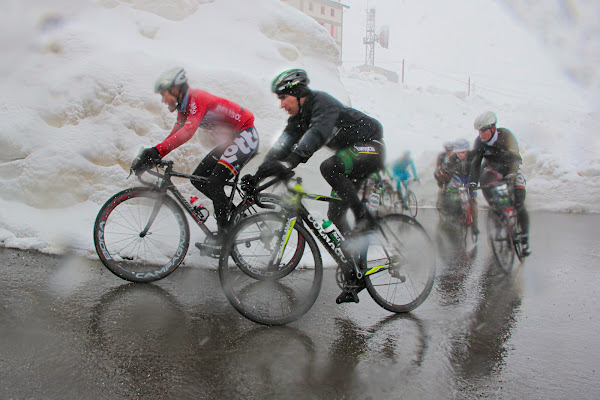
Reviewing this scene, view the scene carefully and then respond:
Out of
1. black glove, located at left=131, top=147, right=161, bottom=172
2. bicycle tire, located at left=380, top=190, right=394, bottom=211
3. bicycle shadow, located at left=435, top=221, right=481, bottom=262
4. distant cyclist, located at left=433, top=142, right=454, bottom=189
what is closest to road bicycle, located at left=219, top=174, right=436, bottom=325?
black glove, located at left=131, top=147, right=161, bottom=172

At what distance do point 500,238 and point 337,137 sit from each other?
126 inches

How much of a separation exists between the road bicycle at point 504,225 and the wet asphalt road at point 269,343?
3.73 feet

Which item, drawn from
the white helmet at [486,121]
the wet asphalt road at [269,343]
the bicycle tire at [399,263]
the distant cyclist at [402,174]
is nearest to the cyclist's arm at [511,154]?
the white helmet at [486,121]

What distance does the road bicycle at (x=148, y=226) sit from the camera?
422cm

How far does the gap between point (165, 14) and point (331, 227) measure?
28.4 feet

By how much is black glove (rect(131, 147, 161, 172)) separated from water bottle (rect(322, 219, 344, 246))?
170 centimetres

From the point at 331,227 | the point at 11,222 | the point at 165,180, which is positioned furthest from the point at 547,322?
the point at 11,222

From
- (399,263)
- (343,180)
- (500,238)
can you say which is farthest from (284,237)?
(500,238)

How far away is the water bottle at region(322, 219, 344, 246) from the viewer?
3814 millimetres

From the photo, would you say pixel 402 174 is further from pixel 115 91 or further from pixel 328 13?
pixel 328 13

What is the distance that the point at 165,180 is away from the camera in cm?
432

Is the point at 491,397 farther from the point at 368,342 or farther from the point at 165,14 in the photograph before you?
the point at 165,14

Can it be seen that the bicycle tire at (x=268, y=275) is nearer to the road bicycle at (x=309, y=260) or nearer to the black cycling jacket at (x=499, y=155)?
the road bicycle at (x=309, y=260)

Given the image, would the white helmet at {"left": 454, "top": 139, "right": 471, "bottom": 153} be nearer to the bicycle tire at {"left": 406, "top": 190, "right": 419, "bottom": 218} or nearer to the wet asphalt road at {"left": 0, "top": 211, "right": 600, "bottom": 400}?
the bicycle tire at {"left": 406, "top": 190, "right": 419, "bottom": 218}
